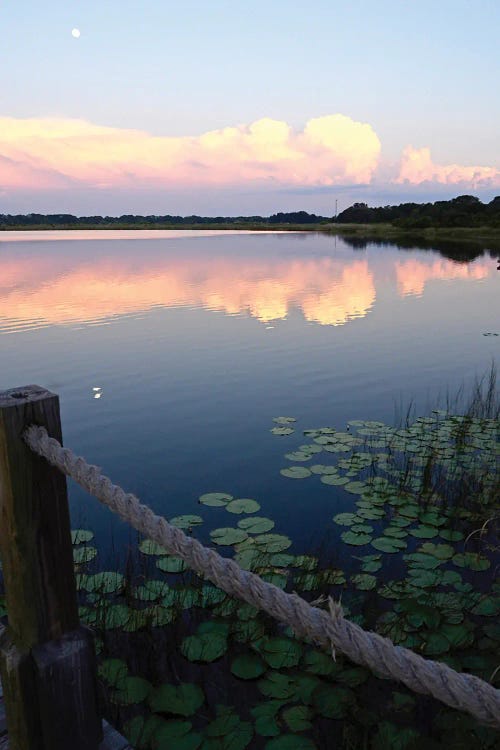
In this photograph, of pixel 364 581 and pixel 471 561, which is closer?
pixel 364 581

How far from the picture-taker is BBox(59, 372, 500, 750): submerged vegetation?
3.59m

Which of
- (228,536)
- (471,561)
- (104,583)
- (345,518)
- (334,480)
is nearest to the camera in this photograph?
(104,583)

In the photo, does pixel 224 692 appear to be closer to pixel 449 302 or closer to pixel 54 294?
pixel 449 302

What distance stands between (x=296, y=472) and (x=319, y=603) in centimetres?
497

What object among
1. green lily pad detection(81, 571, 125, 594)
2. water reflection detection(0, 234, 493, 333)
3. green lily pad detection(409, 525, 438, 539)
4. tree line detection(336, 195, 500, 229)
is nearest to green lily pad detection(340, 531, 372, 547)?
green lily pad detection(409, 525, 438, 539)

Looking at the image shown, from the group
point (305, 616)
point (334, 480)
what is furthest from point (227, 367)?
point (305, 616)

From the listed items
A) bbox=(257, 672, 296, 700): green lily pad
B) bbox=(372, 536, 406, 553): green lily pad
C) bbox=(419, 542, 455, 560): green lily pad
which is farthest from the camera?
bbox=(372, 536, 406, 553): green lily pad

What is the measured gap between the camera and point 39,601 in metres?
2.30

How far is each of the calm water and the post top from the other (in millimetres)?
4372

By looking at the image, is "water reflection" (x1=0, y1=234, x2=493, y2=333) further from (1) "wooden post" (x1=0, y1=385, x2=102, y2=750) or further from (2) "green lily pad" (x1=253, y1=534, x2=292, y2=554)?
(1) "wooden post" (x1=0, y1=385, x2=102, y2=750)

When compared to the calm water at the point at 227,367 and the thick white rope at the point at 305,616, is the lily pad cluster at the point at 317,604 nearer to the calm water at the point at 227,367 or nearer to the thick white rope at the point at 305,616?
the thick white rope at the point at 305,616

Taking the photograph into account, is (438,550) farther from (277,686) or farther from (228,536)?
(277,686)

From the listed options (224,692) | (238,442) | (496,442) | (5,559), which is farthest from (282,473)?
(5,559)

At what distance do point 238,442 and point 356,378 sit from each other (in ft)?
17.2
